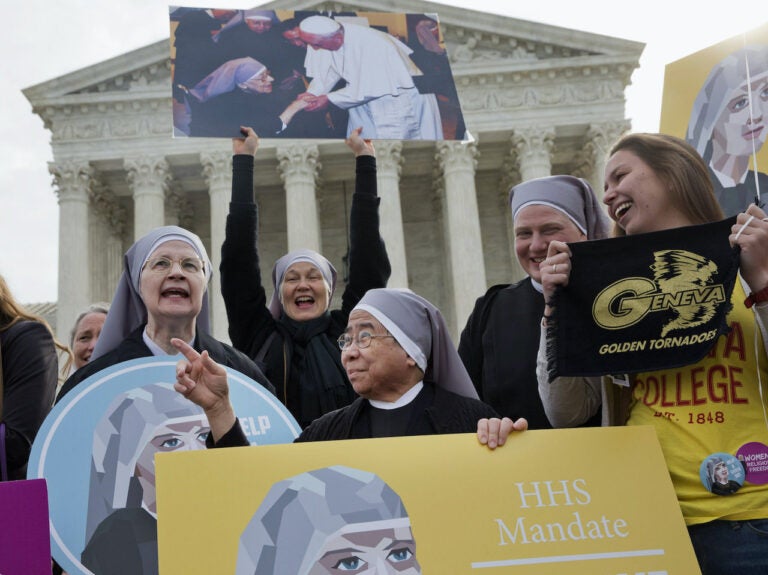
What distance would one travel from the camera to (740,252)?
338 cm

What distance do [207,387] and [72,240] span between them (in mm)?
28580

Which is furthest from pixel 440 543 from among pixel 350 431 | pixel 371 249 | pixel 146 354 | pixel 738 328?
pixel 371 249

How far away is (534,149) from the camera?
102 ft

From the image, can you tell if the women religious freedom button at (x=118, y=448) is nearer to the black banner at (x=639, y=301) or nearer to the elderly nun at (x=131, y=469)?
the elderly nun at (x=131, y=469)

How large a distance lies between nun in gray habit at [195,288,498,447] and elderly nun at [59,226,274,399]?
0.90 meters

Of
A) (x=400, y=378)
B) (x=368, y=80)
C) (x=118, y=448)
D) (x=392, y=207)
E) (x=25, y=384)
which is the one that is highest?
(x=392, y=207)

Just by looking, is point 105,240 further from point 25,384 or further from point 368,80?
point 25,384

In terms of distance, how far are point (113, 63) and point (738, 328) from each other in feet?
104

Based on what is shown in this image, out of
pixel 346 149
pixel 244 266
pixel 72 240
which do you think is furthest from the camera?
pixel 346 149

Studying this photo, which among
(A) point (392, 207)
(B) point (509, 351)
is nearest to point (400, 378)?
(B) point (509, 351)

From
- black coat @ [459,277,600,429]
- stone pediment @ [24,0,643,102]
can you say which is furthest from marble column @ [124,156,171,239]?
black coat @ [459,277,600,429]

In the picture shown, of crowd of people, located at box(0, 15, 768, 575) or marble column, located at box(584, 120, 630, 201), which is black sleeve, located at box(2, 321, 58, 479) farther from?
marble column, located at box(584, 120, 630, 201)

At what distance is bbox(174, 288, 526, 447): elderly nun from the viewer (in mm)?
3930

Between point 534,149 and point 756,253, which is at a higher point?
point 534,149
